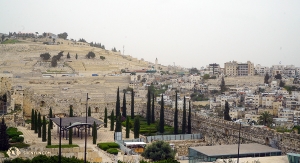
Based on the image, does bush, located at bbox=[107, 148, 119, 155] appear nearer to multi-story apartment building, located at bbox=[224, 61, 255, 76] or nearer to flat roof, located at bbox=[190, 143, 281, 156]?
flat roof, located at bbox=[190, 143, 281, 156]

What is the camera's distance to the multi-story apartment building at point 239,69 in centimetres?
9012

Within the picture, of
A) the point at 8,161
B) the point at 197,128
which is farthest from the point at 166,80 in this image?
the point at 8,161

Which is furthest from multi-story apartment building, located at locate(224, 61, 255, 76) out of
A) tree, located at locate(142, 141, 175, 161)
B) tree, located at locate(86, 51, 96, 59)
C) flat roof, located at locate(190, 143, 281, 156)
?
tree, located at locate(142, 141, 175, 161)

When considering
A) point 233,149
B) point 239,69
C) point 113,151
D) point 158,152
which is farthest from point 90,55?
point 233,149

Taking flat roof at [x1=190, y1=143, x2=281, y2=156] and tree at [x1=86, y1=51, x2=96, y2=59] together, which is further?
tree at [x1=86, y1=51, x2=96, y2=59]

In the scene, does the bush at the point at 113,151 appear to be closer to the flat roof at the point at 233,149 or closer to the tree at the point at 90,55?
the flat roof at the point at 233,149

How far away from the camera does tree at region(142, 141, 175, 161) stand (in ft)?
69.9

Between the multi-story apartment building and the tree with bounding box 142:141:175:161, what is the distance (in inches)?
2785

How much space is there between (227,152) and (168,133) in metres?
8.50

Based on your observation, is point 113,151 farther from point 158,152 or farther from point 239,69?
point 239,69

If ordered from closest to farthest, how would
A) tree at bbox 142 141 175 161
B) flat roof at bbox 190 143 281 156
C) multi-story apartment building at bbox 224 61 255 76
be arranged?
flat roof at bbox 190 143 281 156, tree at bbox 142 141 175 161, multi-story apartment building at bbox 224 61 255 76

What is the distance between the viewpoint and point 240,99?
197 ft

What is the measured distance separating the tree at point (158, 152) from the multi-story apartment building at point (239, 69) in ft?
232

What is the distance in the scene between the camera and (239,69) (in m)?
90.9
